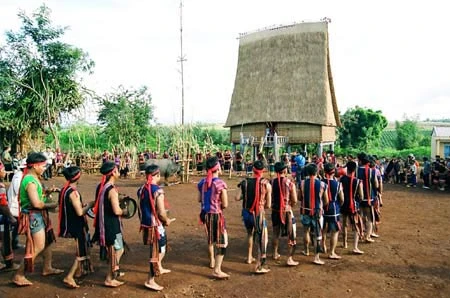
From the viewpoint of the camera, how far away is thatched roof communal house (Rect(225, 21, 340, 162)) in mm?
22391

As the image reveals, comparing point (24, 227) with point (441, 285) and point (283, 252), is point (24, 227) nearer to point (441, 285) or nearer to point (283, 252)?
point (283, 252)

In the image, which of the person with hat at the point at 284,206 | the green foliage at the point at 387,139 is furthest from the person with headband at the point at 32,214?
the green foliage at the point at 387,139

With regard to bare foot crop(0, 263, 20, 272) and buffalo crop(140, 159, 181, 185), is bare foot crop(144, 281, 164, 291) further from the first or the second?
buffalo crop(140, 159, 181, 185)

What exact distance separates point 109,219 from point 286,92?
19558 mm

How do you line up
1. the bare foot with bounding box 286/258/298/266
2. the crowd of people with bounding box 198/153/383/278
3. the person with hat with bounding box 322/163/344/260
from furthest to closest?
the person with hat with bounding box 322/163/344/260
the bare foot with bounding box 286/258/298/266
the crowd of people with bounding box 198/153/383/278

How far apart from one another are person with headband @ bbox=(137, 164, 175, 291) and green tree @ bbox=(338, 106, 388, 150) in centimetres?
3068

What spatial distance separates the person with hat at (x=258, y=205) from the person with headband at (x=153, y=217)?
48.3 inches

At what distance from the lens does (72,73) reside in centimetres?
2164

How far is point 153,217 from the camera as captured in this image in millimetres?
4945

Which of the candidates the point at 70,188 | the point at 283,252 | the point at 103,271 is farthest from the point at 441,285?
the point at 70,188

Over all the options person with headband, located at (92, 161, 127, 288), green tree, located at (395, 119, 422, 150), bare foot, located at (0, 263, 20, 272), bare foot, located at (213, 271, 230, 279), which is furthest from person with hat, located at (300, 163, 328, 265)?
green tree, located at (395, 119, 422, 150)

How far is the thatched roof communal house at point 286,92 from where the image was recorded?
22.4 meters

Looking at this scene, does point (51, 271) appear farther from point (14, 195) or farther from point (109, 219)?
point (109, 219)

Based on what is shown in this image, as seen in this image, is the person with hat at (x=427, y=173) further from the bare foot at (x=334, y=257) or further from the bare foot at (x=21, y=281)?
the bare foot at (x=21, y=281)
